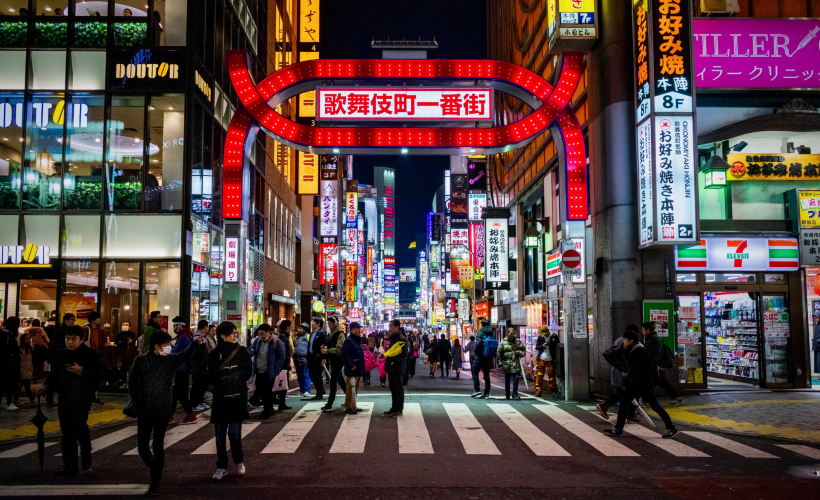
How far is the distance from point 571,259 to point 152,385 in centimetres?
1094

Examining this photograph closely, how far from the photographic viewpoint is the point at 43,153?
20312mm

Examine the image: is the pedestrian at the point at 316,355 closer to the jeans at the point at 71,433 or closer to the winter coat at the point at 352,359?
the winter coat at the point at 352,359

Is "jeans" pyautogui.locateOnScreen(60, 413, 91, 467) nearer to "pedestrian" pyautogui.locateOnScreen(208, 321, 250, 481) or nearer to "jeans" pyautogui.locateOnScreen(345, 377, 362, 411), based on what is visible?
"pedestrian" pyautogui.locateOnScreen(208, 321, 250, 481)

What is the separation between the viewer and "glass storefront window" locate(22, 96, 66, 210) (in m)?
20.1

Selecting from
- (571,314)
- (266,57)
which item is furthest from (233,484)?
(266,57)

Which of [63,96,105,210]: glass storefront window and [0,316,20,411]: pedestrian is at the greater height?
[63,96,105,210]: glass storefront window

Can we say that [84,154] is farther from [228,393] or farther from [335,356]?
[228,393]

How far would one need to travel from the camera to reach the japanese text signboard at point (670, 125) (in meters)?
16.3

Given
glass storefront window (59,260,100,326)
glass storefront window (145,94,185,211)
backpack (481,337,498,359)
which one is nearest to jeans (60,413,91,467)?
backpack (481,337,498,359)

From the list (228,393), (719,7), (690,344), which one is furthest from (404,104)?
(228,393)

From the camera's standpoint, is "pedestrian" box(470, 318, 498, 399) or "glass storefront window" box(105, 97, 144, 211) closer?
"pedestrian" box(470, 318, 498, 399)

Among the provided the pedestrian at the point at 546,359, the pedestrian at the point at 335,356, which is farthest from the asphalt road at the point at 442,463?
the pedestrian at the point at 546,359

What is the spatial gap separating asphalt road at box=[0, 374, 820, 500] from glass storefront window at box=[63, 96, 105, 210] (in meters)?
9.86

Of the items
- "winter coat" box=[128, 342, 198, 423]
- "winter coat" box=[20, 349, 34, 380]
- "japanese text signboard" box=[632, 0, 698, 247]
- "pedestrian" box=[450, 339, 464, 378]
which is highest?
"japanese text signboard" box=[632, 0, 698, 247]
